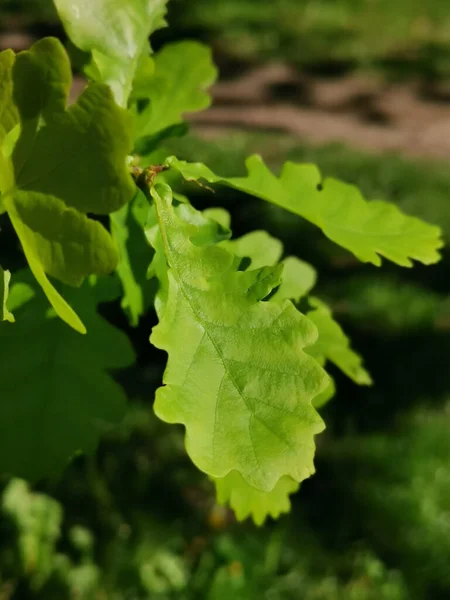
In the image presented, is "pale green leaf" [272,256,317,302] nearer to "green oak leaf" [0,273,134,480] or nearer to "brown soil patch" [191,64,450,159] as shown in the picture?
"green oak leaf" [0,273,134,480]

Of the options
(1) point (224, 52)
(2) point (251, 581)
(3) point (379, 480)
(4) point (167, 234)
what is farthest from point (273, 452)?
(1) point (224, 52)

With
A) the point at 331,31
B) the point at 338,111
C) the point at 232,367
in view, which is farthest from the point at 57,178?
the point at 331,31

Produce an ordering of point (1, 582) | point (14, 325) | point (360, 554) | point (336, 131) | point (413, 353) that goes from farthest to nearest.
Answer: point (336, 131) < point (413, 353) < point (360, 554) < point (1, 582) < point (14, 325)

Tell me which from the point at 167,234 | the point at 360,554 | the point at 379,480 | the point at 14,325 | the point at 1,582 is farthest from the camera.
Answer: the point at 379,480

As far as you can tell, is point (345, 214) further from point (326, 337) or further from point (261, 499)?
point (261, 499)

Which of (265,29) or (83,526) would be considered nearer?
(83,526)

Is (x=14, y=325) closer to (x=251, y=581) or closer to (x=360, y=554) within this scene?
(x=251, y=581)

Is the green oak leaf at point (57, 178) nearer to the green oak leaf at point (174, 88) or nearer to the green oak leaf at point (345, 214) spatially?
the green oak leaf at point (345, 214)

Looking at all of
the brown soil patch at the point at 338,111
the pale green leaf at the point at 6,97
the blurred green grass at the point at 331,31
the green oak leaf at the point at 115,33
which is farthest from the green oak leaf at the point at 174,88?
the blurred green grass at the point at 331,31
